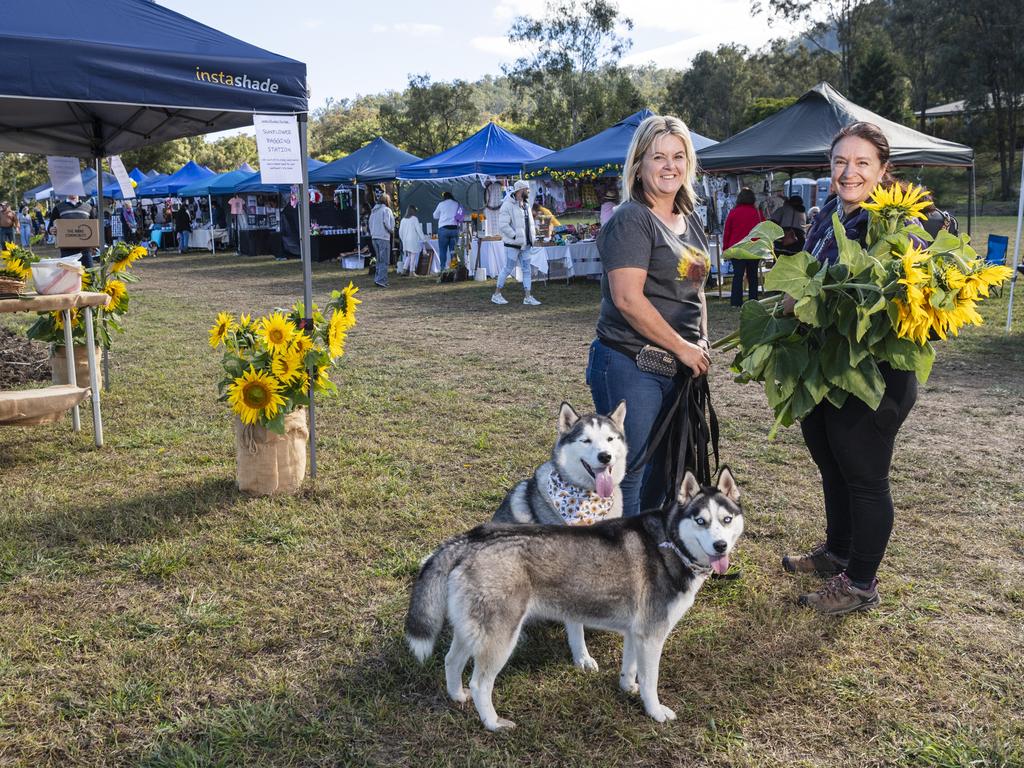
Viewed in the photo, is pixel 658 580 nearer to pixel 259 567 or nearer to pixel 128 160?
pixel 259 567

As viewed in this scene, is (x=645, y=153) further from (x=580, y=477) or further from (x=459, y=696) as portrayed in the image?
(x=459, y=696)

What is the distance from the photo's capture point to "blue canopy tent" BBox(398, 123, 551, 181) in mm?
18438

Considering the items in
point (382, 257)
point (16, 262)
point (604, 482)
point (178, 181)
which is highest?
point (178, 181)

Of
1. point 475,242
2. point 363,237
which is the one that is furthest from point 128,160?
point 475,242

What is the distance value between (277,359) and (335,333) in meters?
0.41

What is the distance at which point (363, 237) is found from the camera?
23.9 metres

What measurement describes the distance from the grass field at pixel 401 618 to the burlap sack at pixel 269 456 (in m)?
0.14

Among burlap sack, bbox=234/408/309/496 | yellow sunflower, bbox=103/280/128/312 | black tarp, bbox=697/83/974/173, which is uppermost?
black tarp, bbox=697/83/974/173

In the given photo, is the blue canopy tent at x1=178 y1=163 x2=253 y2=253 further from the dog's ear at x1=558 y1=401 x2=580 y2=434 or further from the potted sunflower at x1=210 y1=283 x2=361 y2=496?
the dog's ear at x1=558 y1=401 x2=580 y2=434

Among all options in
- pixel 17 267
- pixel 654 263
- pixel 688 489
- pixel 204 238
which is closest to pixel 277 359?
pixel 654 263

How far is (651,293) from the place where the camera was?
3270mm

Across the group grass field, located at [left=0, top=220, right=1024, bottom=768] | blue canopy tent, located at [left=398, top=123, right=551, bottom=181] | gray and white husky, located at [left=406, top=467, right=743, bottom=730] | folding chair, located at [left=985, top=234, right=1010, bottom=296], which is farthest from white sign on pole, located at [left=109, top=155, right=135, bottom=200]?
folding chair, located at [left=985, top=234, right=1010, bottom=296]

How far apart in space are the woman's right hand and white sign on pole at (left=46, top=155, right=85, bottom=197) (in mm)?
7628

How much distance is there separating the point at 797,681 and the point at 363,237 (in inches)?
881
